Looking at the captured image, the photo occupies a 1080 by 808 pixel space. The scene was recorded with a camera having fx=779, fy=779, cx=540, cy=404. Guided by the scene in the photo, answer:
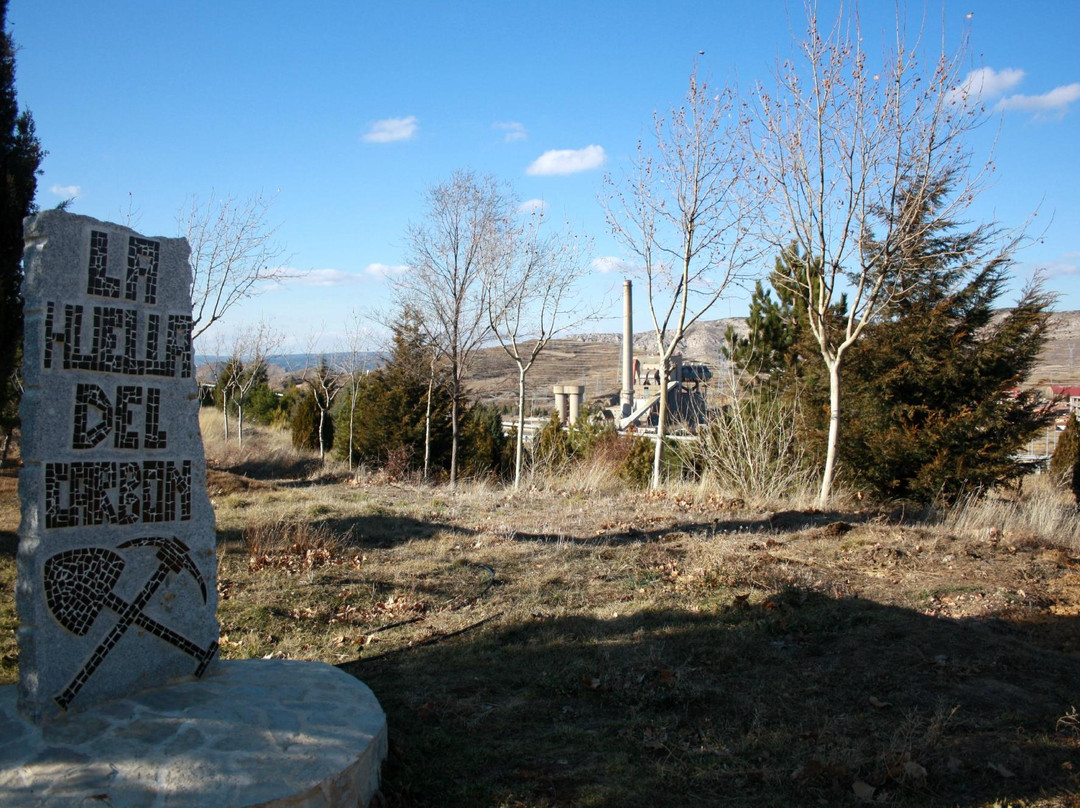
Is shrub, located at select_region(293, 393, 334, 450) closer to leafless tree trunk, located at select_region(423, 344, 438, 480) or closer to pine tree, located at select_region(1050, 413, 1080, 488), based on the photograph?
leafless tree trunk, located at select_region(423, 344, 438, 480)

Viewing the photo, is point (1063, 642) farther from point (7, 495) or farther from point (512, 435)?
point (512, 435)

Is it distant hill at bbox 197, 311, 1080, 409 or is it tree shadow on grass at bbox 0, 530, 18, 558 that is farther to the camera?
distant hill at bbox 197, 311, 1080, 409

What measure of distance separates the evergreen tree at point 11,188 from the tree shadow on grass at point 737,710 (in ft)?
19.1

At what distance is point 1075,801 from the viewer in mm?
3100

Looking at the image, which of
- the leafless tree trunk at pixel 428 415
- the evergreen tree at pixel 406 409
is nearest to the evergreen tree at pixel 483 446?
the evergreen tree at pixel 406 409

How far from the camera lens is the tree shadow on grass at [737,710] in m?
3.41

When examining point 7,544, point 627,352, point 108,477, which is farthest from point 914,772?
point 627,352

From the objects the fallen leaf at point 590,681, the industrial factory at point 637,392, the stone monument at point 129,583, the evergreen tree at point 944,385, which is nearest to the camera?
the stone monument at point 129,583

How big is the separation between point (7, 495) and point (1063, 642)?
1309 centimetres

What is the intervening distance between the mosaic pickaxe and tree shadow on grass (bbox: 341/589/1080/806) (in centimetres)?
134

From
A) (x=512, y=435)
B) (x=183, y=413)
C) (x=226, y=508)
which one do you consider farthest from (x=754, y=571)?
(x=512, y=435)

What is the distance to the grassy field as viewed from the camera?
3.50 meters

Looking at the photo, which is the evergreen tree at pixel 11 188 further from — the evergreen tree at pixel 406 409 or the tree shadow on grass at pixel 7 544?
A: the evergreen tree at pixel 406 409

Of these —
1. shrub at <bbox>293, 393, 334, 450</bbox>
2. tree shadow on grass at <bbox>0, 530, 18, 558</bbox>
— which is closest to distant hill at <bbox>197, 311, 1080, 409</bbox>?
shrub at <bbox>293, 393, 334, 450</bbox>
